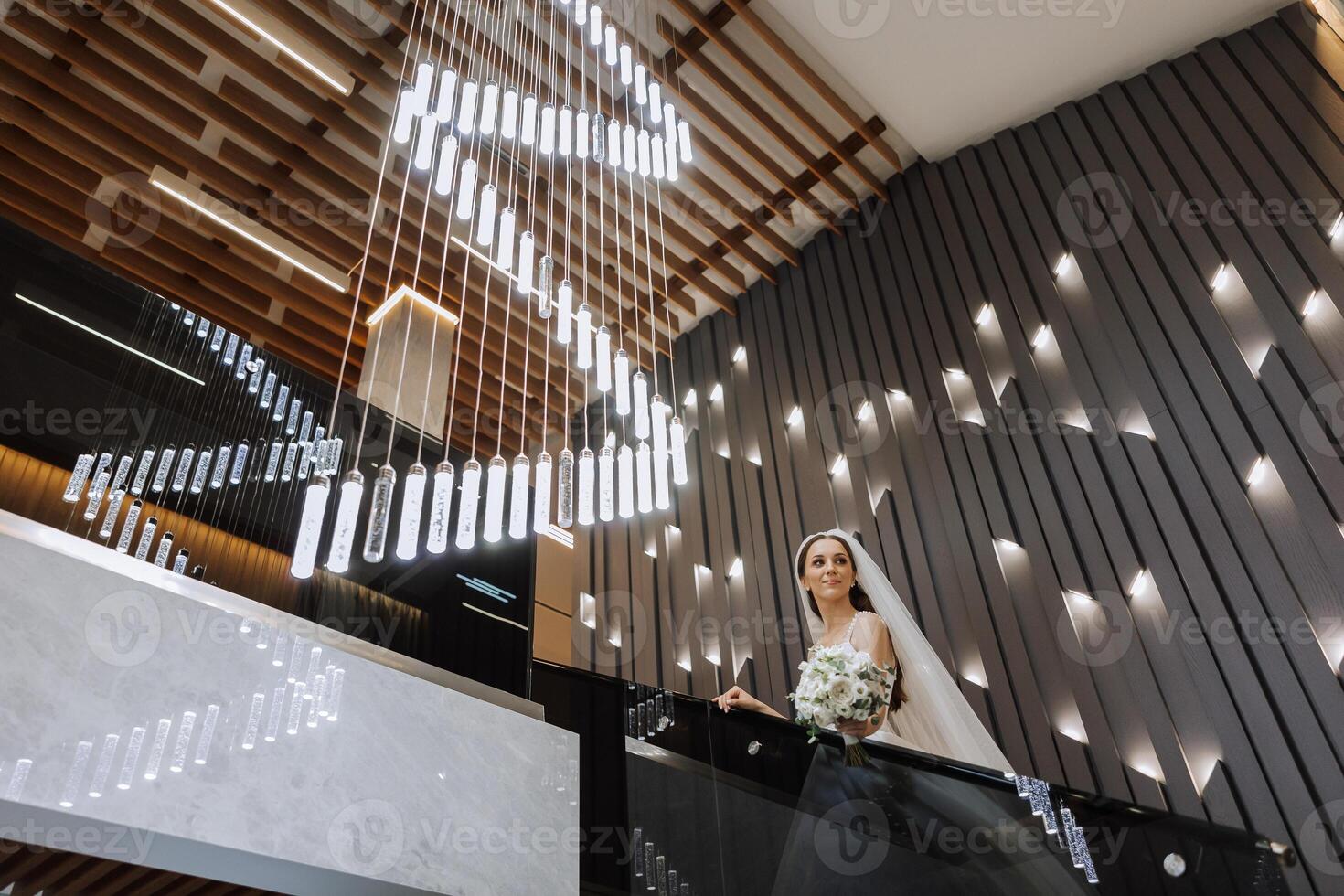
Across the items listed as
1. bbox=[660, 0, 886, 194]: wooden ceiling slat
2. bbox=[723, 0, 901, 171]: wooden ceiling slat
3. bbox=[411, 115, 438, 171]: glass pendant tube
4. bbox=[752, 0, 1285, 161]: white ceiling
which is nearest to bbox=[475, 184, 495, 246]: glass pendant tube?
bbox=[411, 115, 438, 171]: glass pendant tube

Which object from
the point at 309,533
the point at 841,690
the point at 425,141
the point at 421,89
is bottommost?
the point at 309,533

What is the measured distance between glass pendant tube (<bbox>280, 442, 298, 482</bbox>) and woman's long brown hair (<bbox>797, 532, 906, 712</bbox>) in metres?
2.35

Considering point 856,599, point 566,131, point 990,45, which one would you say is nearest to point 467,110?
point 566,131

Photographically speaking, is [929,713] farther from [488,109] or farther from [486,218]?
[488,109]

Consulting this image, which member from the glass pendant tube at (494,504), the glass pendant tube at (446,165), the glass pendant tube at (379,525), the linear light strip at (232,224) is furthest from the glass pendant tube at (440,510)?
the linear light strip at (232,224)

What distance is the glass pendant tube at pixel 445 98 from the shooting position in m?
3.63

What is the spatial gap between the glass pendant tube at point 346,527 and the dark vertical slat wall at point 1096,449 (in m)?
3.47

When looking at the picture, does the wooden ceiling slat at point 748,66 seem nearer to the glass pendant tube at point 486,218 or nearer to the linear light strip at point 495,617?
the glass pendant tube at point 486,218

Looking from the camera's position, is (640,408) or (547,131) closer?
(640,408)

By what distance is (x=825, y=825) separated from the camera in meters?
3.05

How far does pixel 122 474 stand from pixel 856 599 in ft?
10.2

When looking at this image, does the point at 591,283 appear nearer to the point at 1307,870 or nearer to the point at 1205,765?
the point at 1205,765

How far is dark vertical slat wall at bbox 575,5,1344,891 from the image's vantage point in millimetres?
4133

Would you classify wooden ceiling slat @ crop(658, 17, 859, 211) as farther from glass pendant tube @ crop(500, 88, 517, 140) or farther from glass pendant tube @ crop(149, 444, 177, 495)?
glass pendant tube @ crop(149, 444, 177, 495)
